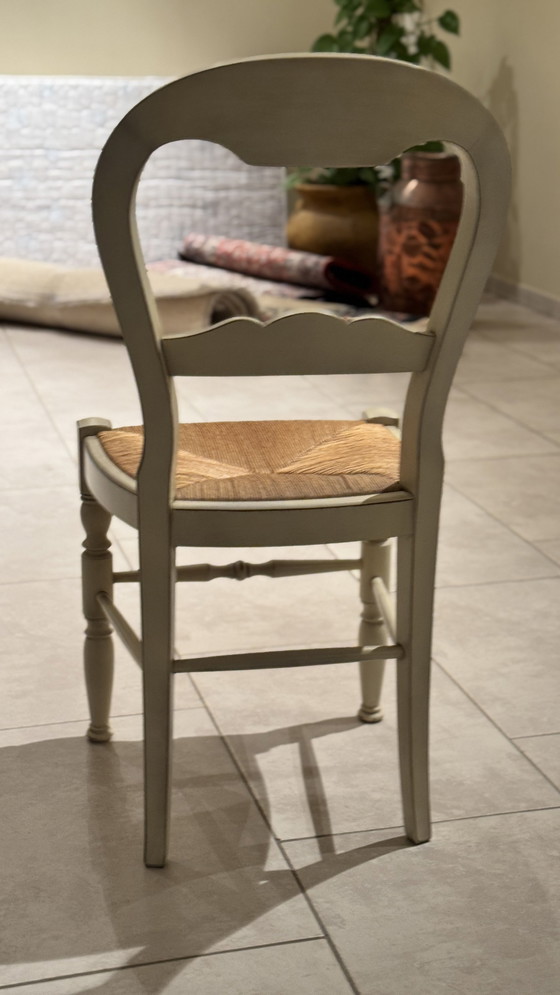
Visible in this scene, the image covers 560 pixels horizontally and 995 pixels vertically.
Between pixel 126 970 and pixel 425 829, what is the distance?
42cm

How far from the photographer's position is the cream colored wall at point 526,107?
5004 millimetres

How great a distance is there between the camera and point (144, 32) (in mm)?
5848

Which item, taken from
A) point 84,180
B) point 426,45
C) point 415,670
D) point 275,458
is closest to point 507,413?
point 275,458

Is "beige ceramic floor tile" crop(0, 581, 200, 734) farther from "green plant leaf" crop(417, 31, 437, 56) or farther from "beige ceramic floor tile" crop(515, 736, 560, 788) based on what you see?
"green plant leaf" crop(417, 31, 437, 56)

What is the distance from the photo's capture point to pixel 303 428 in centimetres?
175

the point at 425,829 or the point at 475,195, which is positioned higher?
the point at 475,195

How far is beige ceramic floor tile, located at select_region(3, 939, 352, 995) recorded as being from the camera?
4.30 ft

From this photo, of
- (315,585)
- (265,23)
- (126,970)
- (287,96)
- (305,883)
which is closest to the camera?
(287,96)

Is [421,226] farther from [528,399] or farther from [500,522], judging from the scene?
[500,522]

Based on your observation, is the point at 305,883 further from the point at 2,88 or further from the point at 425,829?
the point at 2,88

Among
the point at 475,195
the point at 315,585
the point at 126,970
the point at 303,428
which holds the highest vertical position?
the point at 475,195

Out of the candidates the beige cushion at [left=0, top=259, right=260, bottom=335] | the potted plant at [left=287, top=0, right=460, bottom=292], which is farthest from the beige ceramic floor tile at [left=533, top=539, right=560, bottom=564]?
the potted plant at [left=287, top=0, right=460, bottom=292]

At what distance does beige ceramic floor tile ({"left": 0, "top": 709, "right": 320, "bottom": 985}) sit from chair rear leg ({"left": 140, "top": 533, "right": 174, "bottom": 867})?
0.06m

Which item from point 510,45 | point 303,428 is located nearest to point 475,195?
point 303,428
